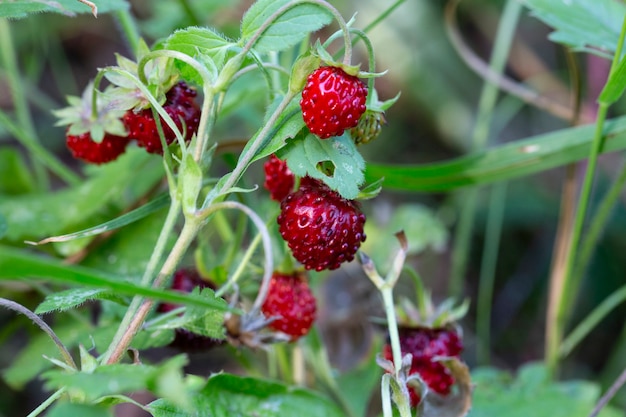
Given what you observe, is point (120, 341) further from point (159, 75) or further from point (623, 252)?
point (623, 252)

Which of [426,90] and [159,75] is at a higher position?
[426,90]

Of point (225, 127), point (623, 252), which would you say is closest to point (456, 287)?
point (623, 252)

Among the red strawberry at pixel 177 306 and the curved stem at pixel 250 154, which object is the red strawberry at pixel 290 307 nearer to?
the red strawberry at pixel 177 306

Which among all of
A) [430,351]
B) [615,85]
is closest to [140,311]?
[430,351]

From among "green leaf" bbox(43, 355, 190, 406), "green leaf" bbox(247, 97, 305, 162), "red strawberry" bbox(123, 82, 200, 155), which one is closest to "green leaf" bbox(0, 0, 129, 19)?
"red strawberry" bbox(123, 82, 200, 155)

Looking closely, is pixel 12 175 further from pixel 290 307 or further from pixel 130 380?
pixel 130 380
